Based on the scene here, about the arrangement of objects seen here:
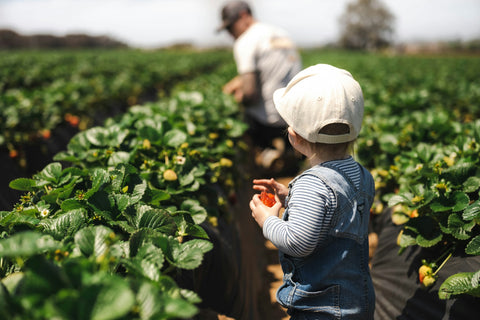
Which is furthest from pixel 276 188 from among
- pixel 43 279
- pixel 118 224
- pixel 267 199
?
pixel 43 279

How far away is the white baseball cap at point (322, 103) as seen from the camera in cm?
128

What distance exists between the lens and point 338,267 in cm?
139

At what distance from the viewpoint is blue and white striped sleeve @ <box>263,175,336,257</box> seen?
50.4 inches

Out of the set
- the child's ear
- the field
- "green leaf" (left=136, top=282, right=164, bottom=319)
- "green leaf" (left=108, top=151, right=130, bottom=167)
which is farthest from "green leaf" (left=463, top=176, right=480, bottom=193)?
"green leaf" (left=108, top=151, right=130, bottom=167)

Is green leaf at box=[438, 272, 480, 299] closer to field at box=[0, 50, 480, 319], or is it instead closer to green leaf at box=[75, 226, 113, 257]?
field at box=[0, 50, 480, 319]

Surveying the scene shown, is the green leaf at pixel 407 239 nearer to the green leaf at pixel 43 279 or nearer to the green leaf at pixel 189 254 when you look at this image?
the green leaf at pixel 189 254

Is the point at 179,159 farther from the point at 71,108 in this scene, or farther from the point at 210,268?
the point at 71,108

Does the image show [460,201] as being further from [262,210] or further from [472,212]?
[262,210]

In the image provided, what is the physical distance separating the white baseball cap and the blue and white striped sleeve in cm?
19

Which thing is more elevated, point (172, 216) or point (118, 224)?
point (118, 224)

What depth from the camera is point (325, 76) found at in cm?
132

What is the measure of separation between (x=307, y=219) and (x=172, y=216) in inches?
25.4

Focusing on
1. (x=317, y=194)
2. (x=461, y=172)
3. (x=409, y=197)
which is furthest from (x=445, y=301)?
(x=317, y=194)

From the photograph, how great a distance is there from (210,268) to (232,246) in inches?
19.6
